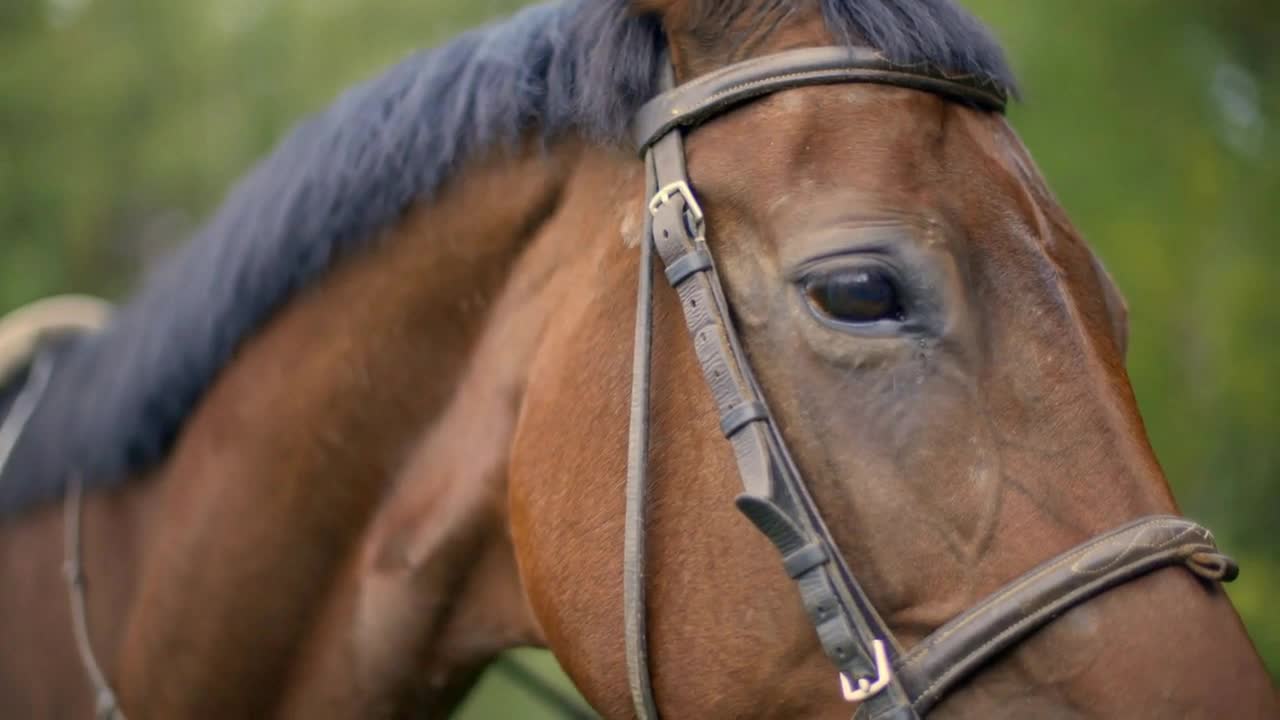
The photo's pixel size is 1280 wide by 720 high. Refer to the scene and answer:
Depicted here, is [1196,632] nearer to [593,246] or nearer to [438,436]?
[593,246]

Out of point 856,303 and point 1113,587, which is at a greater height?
point 856,303

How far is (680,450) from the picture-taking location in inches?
76.3

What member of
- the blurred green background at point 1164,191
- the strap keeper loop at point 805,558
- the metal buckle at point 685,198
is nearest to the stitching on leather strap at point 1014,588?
the strap keeper loop at point 805,558

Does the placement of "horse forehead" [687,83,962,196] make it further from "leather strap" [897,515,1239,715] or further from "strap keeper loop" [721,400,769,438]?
"leather strap" [897,515,1239,715]

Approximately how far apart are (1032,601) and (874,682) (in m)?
0.26

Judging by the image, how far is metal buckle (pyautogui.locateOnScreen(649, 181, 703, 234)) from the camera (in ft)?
6.39

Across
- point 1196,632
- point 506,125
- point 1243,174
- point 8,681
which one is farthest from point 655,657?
point 1243,174

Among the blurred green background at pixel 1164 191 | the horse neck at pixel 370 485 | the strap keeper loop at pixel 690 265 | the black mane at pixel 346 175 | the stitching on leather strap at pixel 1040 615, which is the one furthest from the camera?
the blurred green background at pixel 1164 191

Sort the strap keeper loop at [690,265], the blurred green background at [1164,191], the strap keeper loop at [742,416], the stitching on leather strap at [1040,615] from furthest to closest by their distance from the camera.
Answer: the blurred green background at [1164,191]
the strap keeper loop at [690,265]
the strap keeper loop at [742,416]
the stitching on leather strap at [1040,615]

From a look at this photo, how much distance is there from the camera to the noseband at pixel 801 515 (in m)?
1.67

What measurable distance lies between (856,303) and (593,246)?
1.81 feet

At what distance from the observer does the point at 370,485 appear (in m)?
2.39

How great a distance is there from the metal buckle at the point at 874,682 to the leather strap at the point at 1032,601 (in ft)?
0.09

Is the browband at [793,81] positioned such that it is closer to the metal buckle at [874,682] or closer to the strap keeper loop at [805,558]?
the strap keeper loop at [805,558]
